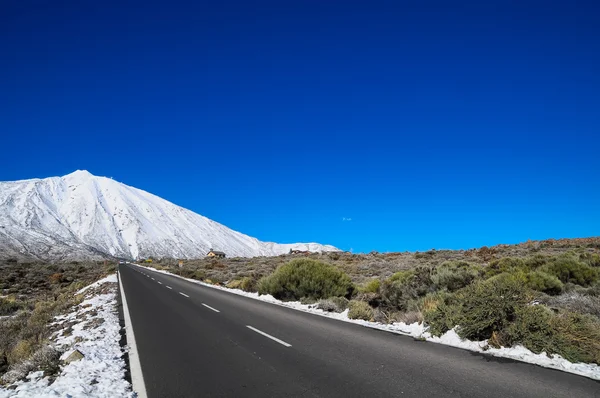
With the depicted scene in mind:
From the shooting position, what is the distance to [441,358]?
676cm

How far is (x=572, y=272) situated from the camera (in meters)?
13.9

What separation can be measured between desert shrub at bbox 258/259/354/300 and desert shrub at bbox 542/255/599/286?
8.30 m

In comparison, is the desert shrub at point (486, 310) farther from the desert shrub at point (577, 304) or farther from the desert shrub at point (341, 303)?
the desert shrub at point (341, 303)

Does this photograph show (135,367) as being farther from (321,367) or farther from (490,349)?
(490,349)

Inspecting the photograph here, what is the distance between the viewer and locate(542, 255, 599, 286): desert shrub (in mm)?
13555

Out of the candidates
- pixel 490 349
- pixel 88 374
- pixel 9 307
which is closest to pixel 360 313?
pixel 490 349

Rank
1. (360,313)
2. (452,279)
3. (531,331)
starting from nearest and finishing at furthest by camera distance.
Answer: (531,331), (360,313), (452,279)

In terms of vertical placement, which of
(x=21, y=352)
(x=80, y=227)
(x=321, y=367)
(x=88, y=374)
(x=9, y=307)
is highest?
(x=80, y=227)

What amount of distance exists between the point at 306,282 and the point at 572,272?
35.5 feet

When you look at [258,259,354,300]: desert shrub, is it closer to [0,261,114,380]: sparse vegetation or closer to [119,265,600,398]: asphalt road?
[119,265,600,398]: asphalt road

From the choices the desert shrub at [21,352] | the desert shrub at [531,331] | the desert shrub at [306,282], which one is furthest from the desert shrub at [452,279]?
the desert shrub at [21,352]

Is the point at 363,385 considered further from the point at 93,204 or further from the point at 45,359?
the point at 93,204

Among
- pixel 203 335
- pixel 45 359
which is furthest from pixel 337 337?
pixel 45 359

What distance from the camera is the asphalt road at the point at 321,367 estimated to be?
5.23 metres
